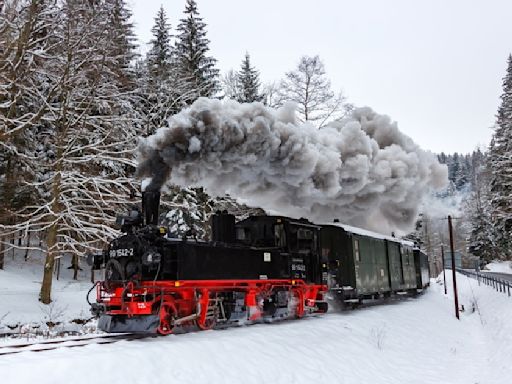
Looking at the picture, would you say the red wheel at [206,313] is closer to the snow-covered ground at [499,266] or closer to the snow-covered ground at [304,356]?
the snow-covered ground at [304,356]

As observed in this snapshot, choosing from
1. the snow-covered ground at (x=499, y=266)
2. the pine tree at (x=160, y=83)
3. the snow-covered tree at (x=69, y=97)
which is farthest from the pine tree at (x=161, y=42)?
the snow-covered ground at (x=499, y=266)

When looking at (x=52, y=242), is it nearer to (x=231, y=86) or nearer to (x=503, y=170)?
(x=231, y=86)

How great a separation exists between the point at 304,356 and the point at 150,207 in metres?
4.12

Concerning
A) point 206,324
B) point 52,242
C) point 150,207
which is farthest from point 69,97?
point 206,324

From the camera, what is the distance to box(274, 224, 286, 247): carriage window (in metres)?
12.4

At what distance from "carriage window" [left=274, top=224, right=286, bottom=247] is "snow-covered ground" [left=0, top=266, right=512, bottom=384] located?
2001mm

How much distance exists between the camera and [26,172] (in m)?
19.1

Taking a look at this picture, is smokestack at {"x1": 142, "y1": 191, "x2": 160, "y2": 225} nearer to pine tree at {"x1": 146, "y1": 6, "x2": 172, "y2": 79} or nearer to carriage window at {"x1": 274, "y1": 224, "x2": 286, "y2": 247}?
carriage window at {"x1": 274, "y1": 224, "x2": 286, "y2": 247}

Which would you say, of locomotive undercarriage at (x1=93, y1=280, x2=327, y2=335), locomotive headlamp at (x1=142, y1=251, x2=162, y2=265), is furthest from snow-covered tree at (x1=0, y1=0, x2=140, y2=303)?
locomotive headlamp at (x1=142, y1=251, x2=162, y2=265)

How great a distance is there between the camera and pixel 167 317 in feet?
31.2

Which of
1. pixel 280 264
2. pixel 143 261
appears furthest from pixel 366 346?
pixel 143 261

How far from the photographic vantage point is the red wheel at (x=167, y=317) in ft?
30.5

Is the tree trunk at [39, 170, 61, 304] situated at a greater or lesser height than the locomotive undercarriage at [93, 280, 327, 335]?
greater

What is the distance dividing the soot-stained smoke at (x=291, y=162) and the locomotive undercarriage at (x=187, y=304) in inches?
86.9
